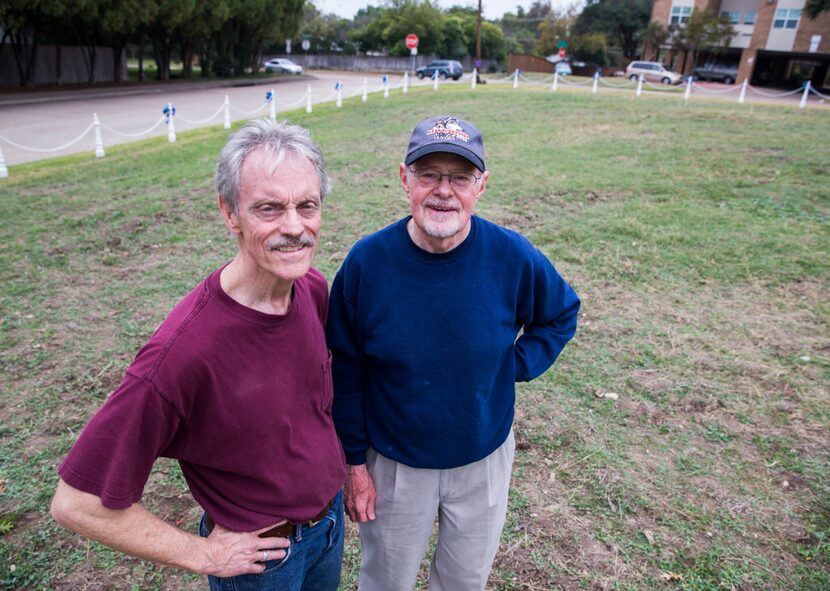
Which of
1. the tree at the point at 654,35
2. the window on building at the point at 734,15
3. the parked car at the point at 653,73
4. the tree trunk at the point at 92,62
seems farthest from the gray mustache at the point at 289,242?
the window on building at the point at 734,15

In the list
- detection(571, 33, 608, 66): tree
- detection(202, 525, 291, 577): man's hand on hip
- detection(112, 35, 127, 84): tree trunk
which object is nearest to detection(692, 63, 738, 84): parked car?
detection(571, 33, 608, 66): tree

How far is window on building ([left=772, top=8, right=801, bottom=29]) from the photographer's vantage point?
133 ft

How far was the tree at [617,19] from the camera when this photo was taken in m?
50.0

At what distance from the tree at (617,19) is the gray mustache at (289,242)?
55.9 metres

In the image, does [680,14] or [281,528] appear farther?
[680,14]

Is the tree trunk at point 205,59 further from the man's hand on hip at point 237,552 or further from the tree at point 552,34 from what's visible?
the man's hand on hip at point 237,552

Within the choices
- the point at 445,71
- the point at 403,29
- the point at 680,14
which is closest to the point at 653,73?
the point at 680,14

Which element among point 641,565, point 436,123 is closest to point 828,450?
point 641,565

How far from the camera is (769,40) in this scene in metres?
41.4

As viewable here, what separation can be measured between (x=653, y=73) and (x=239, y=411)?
42.1 metres

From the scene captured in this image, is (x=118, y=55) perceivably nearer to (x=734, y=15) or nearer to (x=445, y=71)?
(x=445, y=71)

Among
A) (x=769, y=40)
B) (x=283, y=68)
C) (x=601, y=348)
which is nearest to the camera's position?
(x=601, y=348)

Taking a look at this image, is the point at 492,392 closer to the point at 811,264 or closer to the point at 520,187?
the point at 811,264

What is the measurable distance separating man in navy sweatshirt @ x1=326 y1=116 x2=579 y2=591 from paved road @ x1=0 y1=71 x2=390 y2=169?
13522mm
